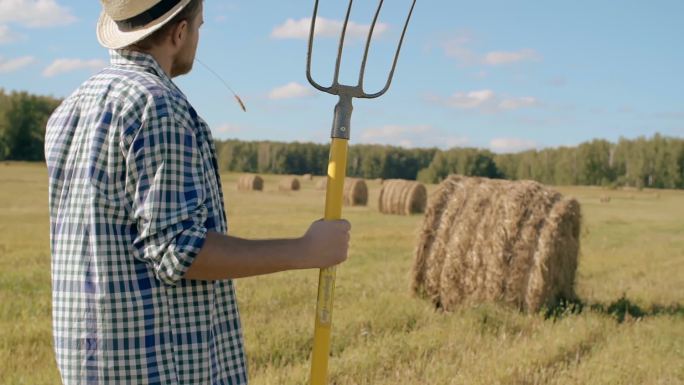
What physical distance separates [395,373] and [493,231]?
10.0 feet

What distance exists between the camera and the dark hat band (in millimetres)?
2055

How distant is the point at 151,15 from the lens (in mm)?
2066

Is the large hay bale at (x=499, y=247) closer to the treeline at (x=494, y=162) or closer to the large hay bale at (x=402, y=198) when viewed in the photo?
the large hay bale at (x=402, y=198)

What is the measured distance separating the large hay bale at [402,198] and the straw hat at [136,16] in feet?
64.2

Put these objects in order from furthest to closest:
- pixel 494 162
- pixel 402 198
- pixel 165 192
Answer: pixel 494 162, pixel 402 198, pixel 165 192

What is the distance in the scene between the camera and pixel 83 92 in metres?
2.06

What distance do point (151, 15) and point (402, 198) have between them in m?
19.7

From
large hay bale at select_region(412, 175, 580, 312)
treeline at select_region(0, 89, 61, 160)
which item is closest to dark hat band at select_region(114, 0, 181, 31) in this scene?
large hay bale at select_region(412, 175, 580, 312)

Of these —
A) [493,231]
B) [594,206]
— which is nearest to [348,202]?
[594,206]

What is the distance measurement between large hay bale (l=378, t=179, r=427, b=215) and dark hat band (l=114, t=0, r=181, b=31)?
19589 mm

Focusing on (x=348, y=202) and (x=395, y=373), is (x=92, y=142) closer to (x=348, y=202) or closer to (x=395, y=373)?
(x=395, y=373)

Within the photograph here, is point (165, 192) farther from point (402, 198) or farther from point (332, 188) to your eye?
point (402, 198)

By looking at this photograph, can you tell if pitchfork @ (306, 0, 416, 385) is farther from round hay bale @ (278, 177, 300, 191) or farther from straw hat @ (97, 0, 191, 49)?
round hay bale @ (278, 177, 300, 191)

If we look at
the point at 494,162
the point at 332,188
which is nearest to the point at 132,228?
the point at 332,188
